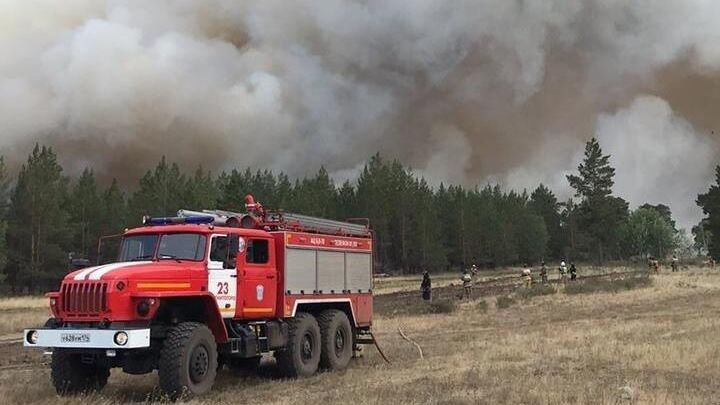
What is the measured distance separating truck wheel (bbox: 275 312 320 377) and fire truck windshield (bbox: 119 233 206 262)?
121 inches

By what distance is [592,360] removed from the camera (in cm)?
1512

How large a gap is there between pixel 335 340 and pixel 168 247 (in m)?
→ 5.09

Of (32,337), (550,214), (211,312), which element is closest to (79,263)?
(32,337)

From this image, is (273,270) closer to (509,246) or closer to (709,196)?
(709,196)

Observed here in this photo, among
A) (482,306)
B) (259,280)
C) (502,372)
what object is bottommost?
(502,372)

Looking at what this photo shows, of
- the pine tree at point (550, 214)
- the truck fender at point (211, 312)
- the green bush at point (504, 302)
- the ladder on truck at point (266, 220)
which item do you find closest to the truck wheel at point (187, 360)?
the truck fender at point (211, 312)

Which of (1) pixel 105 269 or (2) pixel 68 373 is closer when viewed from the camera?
(1) pixel 105 269

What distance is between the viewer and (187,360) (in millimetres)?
11836

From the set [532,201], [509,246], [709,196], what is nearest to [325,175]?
[509,246]

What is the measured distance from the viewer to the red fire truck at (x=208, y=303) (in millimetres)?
11648

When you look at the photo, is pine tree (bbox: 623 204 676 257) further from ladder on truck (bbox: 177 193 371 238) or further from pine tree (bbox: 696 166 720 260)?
ladder on truck (bbox: 177 193 371 238)

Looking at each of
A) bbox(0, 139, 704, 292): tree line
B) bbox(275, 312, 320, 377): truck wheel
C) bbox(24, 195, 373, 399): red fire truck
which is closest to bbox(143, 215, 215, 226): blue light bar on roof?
bbox(24, 195, 373, 399): red fire truck

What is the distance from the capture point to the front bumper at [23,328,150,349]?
11.2 metres

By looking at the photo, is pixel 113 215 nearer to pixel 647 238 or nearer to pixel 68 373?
pixel 68 373
